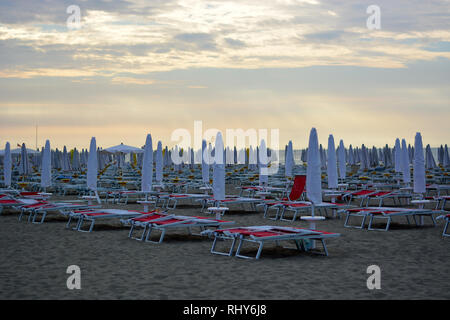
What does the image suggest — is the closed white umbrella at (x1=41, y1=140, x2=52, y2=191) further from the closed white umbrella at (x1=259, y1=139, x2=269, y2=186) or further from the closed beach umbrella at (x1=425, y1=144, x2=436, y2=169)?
the closed beach umbrella at (x1=425, y1=144, x2=436, y2=169)

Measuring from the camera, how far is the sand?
5617 millimetres

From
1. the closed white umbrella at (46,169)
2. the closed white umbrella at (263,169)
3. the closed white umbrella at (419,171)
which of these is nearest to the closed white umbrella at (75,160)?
the closed white umbrella at (263,169)

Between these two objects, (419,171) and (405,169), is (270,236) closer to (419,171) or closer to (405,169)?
(419,171)

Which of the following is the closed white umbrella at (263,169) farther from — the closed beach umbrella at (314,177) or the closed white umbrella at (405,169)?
→ the closed beach umbrella at (314,177)

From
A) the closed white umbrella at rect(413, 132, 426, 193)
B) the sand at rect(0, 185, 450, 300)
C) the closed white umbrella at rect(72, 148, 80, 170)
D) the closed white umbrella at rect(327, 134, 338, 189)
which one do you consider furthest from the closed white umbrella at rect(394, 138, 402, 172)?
the closed white umbrella at rect(72, 148, 80, 170)

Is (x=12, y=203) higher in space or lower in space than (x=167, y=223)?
higher

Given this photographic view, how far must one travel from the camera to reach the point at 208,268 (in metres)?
6.96

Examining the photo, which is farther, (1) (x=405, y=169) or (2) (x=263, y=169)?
(2) (x=263, y=169)

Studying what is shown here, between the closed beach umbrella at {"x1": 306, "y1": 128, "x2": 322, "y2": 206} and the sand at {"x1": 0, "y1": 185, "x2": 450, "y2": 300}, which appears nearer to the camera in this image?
the sand at {"x1": 0, "y1": 185, "x2": 450, "y2": 300}

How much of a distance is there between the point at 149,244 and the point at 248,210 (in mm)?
6476

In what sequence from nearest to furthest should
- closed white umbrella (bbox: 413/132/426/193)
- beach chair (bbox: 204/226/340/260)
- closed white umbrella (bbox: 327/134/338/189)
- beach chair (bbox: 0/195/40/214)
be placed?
beach chair (bbox: 204/226/340/260), closed white umbrella (bbox: 413/132/426/193), beach chair (bbox: 0/195/40/214), closed white umbrella (bbox: 327/134/338/189)

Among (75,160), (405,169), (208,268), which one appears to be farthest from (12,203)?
(75,160)

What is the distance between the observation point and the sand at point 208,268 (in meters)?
5.62
